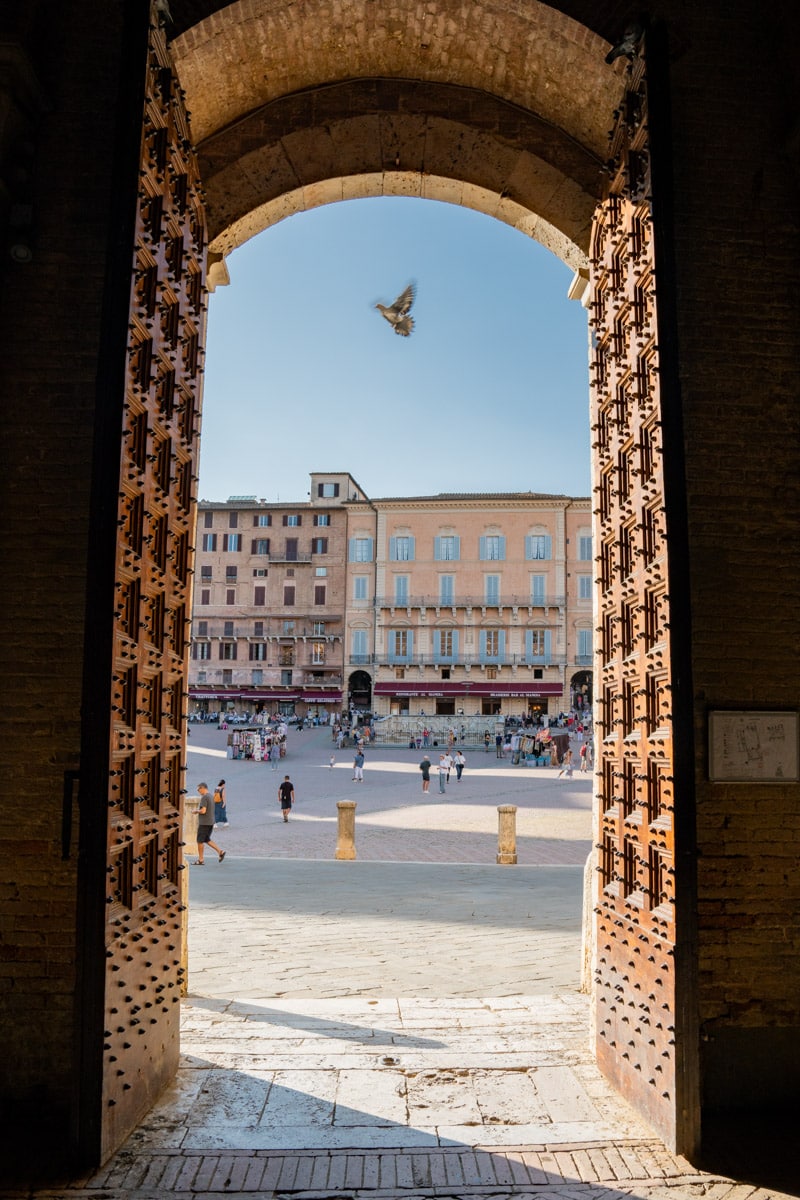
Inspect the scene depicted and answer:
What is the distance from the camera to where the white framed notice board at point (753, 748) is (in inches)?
176

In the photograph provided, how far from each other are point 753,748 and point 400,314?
5668 mm

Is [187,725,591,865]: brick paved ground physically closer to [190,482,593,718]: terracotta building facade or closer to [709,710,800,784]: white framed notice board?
[709,710,800,784]: white framed notice board

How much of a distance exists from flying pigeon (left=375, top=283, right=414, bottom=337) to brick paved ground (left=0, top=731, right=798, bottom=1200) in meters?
5.69

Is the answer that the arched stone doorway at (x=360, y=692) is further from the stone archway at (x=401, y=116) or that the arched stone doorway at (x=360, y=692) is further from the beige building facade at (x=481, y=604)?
the stone archway at (x=401, y=116)

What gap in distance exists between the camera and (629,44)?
16.3 ft

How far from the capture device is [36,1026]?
4.20m

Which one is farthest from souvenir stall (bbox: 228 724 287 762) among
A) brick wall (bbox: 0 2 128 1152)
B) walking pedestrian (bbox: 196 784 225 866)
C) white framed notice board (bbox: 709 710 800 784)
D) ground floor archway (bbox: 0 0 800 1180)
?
white framed notice board (bbox: 709 710 800 784)

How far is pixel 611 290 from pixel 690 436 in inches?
56.5

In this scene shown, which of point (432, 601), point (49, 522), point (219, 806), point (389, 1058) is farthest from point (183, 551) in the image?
point (432, 601)

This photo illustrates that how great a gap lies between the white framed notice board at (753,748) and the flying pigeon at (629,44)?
3553 mm

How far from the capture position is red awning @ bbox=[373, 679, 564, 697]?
54.1 meters

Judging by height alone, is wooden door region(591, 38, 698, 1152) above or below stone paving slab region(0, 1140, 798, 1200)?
above

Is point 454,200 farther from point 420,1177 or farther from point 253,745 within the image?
point 253,745

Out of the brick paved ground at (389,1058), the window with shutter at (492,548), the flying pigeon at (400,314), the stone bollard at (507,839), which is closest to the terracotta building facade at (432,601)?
the window with shutter at (492,548)
